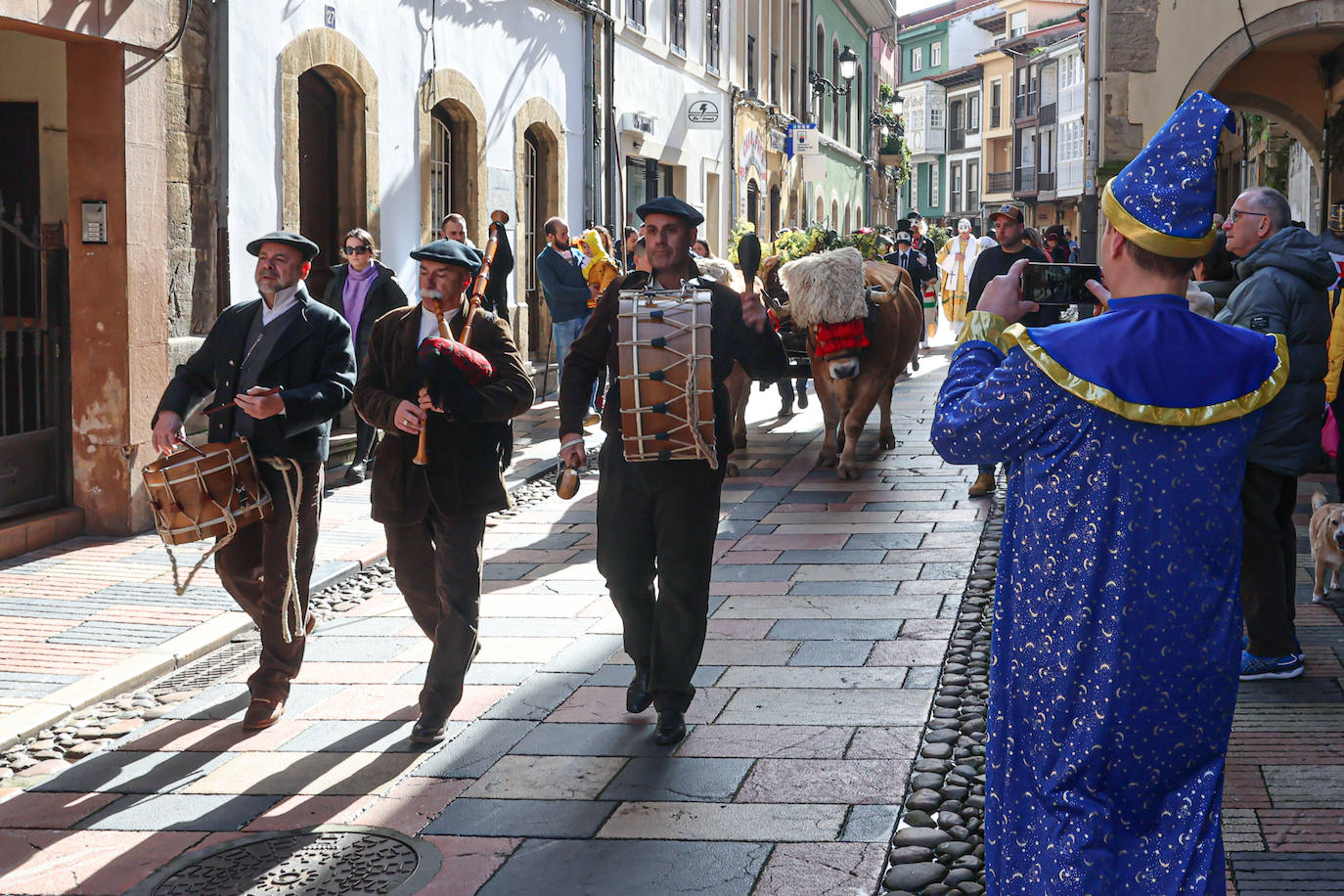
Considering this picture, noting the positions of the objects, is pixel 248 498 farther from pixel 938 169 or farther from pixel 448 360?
pixel 938 169

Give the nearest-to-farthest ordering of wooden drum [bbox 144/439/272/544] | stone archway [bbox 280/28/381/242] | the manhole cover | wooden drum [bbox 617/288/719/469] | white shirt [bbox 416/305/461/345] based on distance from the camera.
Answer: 1. the manhole cover
2. wooden drum [bbox 617/288/719/469]
3. wooden drum [bbox 144/439/272/544]
4. white shirt [bbox 416/305/461/345]
5. stone archway [bbox 280/28/381/242]

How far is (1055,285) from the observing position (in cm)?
330

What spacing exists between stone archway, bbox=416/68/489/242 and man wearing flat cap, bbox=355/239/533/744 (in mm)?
8801

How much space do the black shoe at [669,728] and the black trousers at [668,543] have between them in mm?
23

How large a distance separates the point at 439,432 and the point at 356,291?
18.7 ft

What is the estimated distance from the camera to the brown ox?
34.6 ft

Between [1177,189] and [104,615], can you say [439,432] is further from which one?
[1177,189]

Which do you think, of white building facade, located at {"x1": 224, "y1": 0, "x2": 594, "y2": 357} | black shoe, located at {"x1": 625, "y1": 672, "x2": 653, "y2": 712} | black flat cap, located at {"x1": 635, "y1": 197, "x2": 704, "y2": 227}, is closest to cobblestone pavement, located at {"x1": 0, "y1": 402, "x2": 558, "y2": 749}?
black shoe, located at {"x1": 625, "y1": 672, "x2": 653, "y2": 712}

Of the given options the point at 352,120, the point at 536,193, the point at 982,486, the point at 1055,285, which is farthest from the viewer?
the point at 536,193

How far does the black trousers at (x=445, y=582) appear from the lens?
5.34m

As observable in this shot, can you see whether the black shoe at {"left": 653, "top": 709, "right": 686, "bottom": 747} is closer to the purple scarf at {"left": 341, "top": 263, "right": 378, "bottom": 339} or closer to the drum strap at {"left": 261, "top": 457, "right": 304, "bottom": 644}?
the drum strap at {"left": 261, "top": 457, "right": 304, "bottom": 644}

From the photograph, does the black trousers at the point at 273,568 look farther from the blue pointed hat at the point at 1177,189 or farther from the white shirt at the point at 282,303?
the blue pointed hat at the point at 1177,189

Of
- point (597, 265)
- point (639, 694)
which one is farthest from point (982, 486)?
point (639, 694)

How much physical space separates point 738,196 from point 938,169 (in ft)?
174
